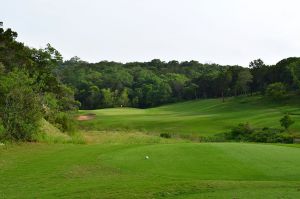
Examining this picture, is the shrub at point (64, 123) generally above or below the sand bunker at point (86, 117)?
above

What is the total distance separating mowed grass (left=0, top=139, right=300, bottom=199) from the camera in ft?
46.4

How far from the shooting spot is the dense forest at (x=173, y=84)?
379 feet

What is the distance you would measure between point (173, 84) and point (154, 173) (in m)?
142

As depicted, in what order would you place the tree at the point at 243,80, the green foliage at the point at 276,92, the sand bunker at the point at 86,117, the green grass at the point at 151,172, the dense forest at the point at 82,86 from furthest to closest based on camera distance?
the tree at the point at 243,80 → the green foliage at the point at 276,92 → the sand bunker at the point at 86,117 → the dense forest at the point at 82,86 → the green grass at the point at 151,172

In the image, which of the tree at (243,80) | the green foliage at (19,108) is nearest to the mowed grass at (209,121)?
the tree at (243,80)

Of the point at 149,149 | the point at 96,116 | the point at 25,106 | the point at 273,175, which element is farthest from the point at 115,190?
the point at 96,116

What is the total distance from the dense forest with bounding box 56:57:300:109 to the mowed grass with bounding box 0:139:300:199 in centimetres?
8008

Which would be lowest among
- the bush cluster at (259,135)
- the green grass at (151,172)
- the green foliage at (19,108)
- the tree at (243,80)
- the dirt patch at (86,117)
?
the bush cluster at (259,135)

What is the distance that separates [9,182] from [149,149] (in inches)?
425

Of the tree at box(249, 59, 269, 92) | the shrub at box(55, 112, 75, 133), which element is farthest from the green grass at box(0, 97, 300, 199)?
the tree at box(249, 59, 269, 92)

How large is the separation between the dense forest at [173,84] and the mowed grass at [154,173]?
263 ft

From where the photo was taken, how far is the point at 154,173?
18.9 meters

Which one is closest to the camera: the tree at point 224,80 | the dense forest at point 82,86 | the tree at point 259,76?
the dense forest at point 82,86

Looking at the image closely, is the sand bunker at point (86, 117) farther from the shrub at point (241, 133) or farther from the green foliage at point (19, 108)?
the green foliage at point (19, 108)
